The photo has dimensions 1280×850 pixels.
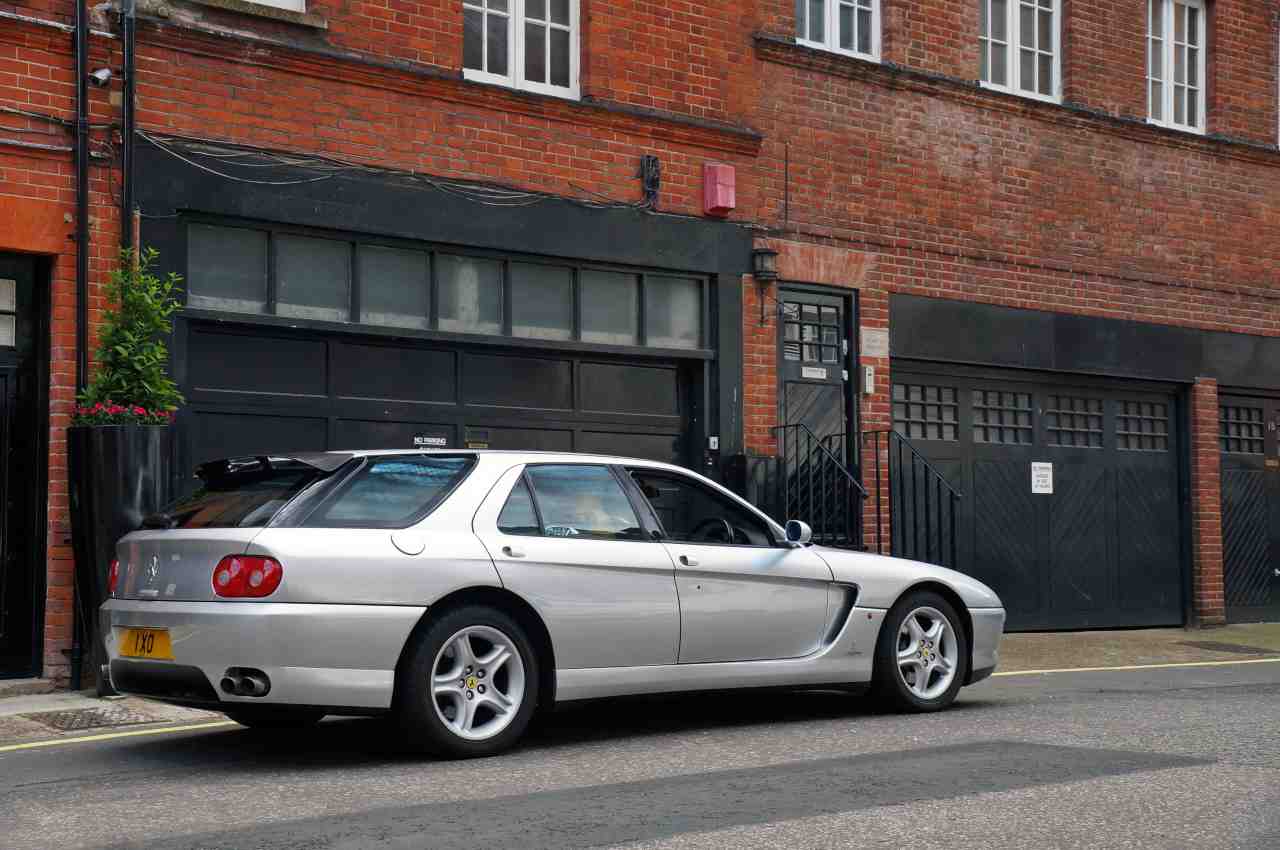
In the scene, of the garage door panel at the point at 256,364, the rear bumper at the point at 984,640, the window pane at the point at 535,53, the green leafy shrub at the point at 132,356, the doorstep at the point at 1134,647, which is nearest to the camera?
the rear bumper at the point at 984,640

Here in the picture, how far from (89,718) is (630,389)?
5.50 metres

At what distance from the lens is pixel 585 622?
765 centimetres

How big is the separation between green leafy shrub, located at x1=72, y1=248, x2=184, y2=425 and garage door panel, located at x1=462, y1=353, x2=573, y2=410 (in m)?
2.63

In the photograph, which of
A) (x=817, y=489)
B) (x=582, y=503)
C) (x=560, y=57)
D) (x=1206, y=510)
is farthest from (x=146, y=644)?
(x=1206, y=510)

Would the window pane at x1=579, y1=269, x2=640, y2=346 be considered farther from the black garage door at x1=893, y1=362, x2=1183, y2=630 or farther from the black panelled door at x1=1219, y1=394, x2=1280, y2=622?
the black panelled door at x1=1219, y1=394, x2=1280, y2=622

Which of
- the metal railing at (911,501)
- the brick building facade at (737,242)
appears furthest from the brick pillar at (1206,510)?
the metal railing at (911,501)

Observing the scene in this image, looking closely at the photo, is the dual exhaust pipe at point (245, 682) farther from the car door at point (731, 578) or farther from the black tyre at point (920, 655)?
the black tyre at point (920, 655)

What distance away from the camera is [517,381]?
498 inches

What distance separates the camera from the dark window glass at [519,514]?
25.0 feet

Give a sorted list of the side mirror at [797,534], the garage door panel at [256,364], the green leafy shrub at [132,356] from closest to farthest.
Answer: the side mirror at [797,534]
the green leafy shrub at [132,356]
the garage door panel at [256,364]

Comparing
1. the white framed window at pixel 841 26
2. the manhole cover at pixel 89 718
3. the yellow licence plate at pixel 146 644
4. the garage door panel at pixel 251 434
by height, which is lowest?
the manhole cover at pixel 89 718

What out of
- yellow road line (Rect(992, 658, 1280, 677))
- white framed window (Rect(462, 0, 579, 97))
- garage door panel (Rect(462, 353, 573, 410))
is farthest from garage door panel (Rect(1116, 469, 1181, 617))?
white framed window (Rect(462, 0, 579, 97))

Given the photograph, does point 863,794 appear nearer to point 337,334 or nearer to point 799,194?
point 337,334

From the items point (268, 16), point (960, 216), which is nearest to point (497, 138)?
point (268, 16)
